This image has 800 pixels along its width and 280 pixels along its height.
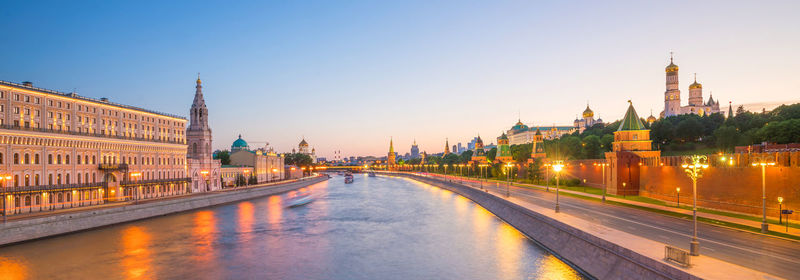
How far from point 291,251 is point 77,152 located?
40.7 m

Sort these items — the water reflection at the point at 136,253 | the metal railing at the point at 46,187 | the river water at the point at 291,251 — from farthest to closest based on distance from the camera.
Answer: the metal railing at the point at 46,187 < the water reflection at the point at 136,253 < the river water at the point at 291,251

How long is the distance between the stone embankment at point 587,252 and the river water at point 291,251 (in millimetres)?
784

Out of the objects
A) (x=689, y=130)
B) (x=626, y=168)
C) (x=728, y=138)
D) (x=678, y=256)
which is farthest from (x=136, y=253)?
(x=689, y=130)

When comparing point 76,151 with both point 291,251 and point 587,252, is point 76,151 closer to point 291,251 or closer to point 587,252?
point 291,251

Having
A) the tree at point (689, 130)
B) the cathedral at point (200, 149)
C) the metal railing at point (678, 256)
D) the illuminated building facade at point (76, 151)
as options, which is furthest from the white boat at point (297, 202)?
the tree at point (689, 130)

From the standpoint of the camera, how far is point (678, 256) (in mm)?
15914

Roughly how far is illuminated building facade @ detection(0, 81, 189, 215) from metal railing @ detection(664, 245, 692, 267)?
1961 inches

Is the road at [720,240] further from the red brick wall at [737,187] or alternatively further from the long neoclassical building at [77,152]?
the long neoclassical building at [77,152]

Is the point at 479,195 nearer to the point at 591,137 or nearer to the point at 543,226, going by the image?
the point at 543,226

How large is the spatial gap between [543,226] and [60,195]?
5429 cm

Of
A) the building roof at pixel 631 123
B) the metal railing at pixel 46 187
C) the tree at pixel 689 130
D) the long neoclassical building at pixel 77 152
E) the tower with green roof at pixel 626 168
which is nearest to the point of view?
the metal railing at pixel 46 187

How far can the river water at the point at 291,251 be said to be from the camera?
2608cm

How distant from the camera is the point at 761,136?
78.3 m

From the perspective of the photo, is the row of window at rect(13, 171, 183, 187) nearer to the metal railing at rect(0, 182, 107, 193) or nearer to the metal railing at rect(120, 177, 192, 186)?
the metal railing at rect(0, 182, 107, 193)
